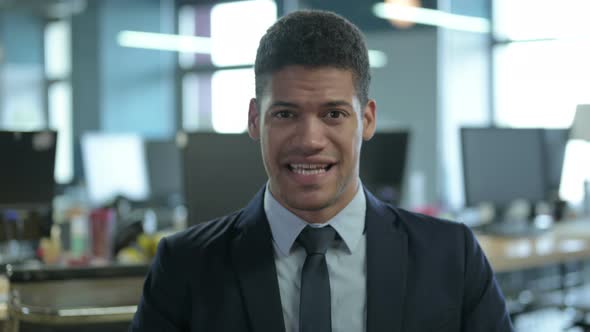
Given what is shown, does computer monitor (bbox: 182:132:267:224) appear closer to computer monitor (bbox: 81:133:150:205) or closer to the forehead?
the forehead

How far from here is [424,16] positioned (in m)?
7.01

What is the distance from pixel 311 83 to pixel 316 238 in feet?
0.83

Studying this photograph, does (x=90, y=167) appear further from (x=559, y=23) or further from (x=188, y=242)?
(x=559, y=23)

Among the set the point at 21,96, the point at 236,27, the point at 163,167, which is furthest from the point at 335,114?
the point at 21,96

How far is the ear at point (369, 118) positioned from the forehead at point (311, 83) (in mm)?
73

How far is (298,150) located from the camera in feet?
3.77

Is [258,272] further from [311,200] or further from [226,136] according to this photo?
[226,136]

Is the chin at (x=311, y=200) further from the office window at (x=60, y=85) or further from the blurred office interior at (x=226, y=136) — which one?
the office window at (x=60, y=85)

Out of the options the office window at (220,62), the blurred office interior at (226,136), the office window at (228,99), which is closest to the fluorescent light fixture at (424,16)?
the blurred office interior at (226,136)

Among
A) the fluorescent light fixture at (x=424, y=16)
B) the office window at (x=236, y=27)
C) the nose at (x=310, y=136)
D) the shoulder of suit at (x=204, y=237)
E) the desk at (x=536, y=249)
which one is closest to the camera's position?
the nose at (x=310, y=136)

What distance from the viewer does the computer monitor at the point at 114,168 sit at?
16.0 feet

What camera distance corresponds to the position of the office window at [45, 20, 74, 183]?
9.56 m

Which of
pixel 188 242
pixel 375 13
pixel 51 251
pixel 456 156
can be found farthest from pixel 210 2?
pixel 188 242

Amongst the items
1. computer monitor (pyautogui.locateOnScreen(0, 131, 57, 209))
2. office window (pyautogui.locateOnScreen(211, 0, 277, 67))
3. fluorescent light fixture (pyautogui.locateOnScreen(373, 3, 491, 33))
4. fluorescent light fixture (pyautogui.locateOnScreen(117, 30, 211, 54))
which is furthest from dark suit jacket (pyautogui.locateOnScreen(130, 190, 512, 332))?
fluorescent light fixture (pyautogui.locateOnScreen(117, 30, 211, 54))
